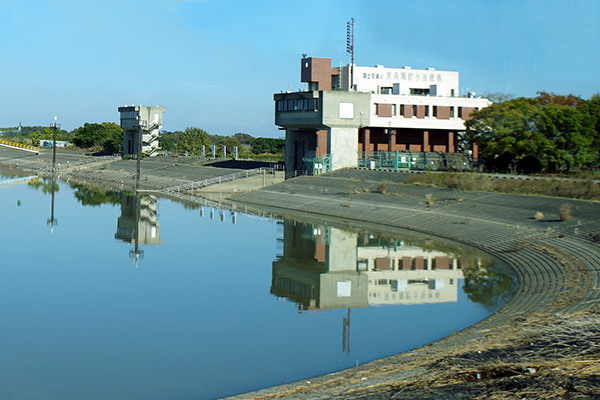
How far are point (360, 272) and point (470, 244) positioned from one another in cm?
1044

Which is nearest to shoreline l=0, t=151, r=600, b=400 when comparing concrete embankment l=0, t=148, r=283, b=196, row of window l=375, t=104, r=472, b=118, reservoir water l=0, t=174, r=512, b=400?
reservoir water l=0, t=174, r=512, b=400

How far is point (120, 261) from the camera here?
116 ft

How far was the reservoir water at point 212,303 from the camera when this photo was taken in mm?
17828

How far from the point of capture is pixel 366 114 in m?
80.9

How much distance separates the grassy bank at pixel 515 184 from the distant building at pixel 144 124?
7822cm

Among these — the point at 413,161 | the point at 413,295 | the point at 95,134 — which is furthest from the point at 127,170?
the point at 413,295

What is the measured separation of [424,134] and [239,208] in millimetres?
34698

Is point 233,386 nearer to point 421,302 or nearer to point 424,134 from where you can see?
point 421,302

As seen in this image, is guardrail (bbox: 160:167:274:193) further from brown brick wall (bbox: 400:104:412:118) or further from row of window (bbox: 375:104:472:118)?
brown brick wall (bbox: 400:104:412:118)

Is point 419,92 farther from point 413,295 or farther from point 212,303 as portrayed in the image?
point 212,303

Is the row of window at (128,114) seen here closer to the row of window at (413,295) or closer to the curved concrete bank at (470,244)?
the curved concrete bank at (470,244)

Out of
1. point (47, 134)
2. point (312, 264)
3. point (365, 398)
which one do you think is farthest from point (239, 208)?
point (47, 134)

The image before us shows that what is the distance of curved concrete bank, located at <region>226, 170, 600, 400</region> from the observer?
14734 millimetres

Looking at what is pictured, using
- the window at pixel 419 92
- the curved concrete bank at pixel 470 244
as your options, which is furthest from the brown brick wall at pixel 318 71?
the window at pixel 419 92
